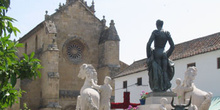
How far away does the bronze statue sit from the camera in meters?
11.4

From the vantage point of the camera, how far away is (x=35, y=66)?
5.47m

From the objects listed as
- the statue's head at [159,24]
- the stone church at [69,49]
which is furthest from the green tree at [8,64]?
the stone church at [69,49]

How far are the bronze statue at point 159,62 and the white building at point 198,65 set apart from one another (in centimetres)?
1447

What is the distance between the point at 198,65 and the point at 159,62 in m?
16.4

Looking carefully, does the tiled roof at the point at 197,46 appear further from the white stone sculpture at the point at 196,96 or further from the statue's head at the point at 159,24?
the white stone sculpture at the point at 196,96

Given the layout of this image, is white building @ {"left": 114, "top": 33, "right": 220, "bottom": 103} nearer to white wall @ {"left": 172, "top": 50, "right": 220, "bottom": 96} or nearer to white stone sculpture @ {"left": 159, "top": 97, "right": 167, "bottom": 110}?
white wall @ {"left": 172, "top": 50, "right": 220, "bottom": 96}

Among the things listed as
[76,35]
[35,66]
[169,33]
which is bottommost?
[35,66]

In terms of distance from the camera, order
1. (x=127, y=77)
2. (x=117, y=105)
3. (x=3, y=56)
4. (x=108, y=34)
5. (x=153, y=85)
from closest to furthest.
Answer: (x=3, y=56)
(x=153, y=85)
(x=117, y=105)
(x=127, y=77)
(x=108, y=34)

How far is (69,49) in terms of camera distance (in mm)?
40500

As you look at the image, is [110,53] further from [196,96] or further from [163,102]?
[163,102]

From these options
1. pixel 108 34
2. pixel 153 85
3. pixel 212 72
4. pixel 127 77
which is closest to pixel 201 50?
pixel 212 72

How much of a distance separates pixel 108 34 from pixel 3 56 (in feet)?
115

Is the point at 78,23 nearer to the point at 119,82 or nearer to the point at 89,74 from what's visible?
the point at 119,82

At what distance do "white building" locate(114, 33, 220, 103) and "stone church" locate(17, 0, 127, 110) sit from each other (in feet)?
16.5
